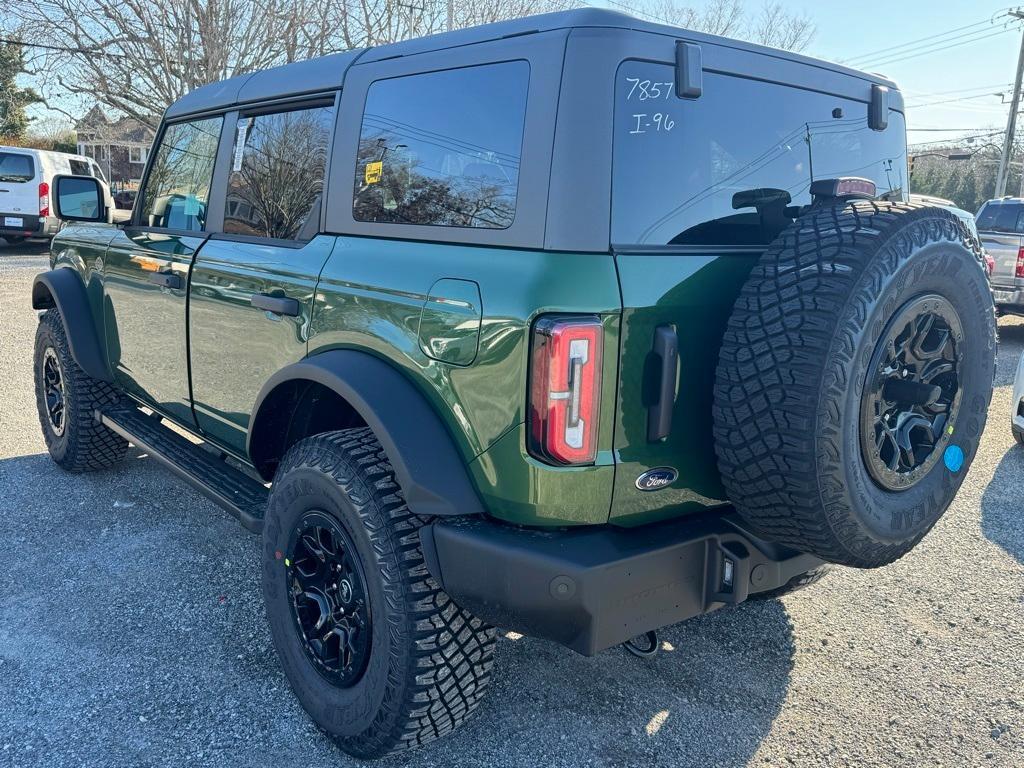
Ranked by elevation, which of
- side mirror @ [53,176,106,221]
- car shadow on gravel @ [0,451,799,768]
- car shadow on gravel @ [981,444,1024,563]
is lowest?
car shadow on gravel @ [0,451,799,768]

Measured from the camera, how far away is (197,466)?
11.3 feet

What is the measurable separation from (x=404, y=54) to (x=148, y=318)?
1907 millimetres

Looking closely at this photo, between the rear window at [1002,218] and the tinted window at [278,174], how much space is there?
10544 mm

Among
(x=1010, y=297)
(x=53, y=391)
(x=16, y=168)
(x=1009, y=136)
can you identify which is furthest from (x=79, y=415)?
(x=1009, y=136)

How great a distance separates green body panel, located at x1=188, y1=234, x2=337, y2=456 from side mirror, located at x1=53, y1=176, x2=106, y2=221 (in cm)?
133

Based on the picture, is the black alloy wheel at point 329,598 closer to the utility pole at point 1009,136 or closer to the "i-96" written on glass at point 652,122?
the "i-96" written on glass at point 652,122

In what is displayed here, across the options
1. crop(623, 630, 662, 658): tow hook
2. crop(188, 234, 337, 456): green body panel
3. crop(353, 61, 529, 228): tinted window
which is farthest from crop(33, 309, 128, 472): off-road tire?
crop(623, 630, 662, 658): tow hook

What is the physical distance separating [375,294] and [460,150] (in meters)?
0.47

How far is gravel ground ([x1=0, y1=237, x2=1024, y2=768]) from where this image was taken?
2486 millimetres

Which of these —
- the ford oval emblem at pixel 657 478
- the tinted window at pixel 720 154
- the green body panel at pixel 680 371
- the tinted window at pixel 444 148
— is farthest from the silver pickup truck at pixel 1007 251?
the tinted window at pixel 444 148

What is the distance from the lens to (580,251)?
1.97 m

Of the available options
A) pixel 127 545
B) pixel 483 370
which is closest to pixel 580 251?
pixel 483 370

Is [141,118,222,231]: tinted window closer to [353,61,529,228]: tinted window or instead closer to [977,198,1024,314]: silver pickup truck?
[353,61,529,228]: tinted window

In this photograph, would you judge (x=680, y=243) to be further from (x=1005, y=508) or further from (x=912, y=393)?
(x=1005, y=508)
